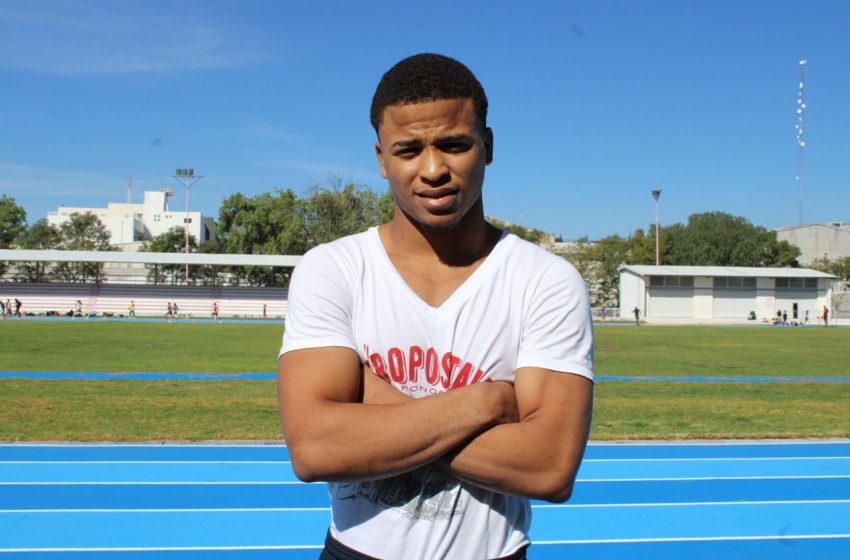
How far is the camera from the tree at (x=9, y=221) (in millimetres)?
72188

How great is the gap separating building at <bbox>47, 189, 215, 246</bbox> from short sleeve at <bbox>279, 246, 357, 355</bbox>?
97224mm

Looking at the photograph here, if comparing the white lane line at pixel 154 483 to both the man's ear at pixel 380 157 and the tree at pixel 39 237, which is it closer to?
the man's ear at pixel 380 157

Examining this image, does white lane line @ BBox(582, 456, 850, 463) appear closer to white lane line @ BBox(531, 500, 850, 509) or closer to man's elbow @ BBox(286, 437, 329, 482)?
white lane line @ BBox(531, 500, 850, 509)

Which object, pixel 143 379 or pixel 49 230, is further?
pixel 49 230

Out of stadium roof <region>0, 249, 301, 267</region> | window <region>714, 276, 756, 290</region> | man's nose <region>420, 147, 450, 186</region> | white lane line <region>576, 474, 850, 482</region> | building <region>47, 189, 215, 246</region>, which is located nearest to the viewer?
man's nose <region>420, 147, 450, 186</region>

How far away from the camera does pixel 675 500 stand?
6625 millimetres

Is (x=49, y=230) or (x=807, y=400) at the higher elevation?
(x=49, y=230)

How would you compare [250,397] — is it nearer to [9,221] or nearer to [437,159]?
[437,159]

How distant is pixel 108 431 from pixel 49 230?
246ft

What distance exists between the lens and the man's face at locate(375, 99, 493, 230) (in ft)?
6.27

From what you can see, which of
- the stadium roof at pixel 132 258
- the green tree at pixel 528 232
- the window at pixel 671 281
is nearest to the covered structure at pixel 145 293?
the stadium roof at pixel 132 258

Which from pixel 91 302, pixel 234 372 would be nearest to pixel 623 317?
pixel 91 302

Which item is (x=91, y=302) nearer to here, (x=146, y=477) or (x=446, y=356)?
(x=146, y=477)

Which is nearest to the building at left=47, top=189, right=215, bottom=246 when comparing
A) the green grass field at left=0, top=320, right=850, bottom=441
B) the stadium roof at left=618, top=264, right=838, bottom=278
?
the stadium roof at left=618, top=264, right=838, bottom=278
